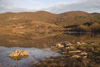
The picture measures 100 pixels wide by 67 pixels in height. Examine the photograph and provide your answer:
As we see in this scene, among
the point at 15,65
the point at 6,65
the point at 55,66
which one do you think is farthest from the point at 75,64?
the point at 6,65

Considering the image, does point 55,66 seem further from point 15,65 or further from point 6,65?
point 6,65

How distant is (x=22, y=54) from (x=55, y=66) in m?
6.57

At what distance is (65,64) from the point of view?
1162 cm

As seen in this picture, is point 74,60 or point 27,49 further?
point 27,49

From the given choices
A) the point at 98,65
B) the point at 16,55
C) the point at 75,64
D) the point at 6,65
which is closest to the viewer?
the point at 98,65

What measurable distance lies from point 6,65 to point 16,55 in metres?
3.43

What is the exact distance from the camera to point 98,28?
8988 centimetres

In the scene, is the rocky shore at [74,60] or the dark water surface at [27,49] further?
the dark water surface at [27,49]

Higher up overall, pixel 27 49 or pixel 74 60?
pixel 74 60

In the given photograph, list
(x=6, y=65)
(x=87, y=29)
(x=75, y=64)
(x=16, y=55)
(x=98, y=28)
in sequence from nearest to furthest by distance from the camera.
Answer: (x=75, y=64), (x=6, y=65), (x=16, y=55), (x=98, y=28), (x=87, y=29)

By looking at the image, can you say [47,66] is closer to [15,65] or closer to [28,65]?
A: [28,65]

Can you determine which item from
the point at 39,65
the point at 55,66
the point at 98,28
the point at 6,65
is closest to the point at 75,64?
the point at 55,66

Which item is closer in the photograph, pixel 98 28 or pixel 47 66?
pixel 47 66

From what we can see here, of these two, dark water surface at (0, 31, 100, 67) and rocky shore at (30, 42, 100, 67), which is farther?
dark water surface at (0, 31, 100, 67)
